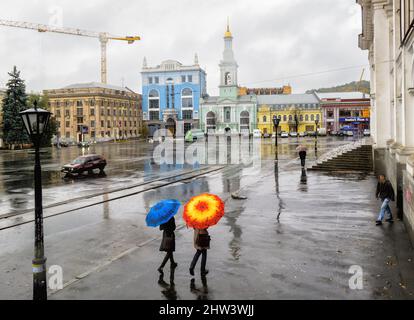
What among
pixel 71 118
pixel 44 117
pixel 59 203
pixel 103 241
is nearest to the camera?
pixel 44 117

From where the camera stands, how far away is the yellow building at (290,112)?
11025cm

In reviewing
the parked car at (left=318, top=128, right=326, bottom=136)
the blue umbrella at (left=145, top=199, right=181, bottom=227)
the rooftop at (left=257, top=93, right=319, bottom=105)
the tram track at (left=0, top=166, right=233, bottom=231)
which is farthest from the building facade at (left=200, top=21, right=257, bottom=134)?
the blue umbrella at (left=145, top=199, right=181, bottom=227)

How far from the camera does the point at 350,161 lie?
28844 millimetres

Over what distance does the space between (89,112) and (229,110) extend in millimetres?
36959

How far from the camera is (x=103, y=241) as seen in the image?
12078 mm

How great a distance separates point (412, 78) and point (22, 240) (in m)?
13.2

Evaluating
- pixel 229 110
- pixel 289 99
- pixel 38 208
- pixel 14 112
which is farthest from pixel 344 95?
pixel 38 208

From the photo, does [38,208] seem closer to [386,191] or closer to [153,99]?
[386,191]

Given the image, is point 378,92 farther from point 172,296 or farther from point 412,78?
point 172,296

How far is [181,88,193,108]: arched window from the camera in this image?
378ft

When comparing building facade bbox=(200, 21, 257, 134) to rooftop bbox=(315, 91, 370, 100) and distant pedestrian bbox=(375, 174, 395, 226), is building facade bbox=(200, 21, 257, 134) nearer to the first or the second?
rooftop bbox=(315, 91, 370, 100)

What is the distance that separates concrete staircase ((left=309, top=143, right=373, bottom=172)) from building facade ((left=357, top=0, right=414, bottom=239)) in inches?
128

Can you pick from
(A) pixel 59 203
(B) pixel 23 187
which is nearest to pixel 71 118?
(B) pixel 23 187
